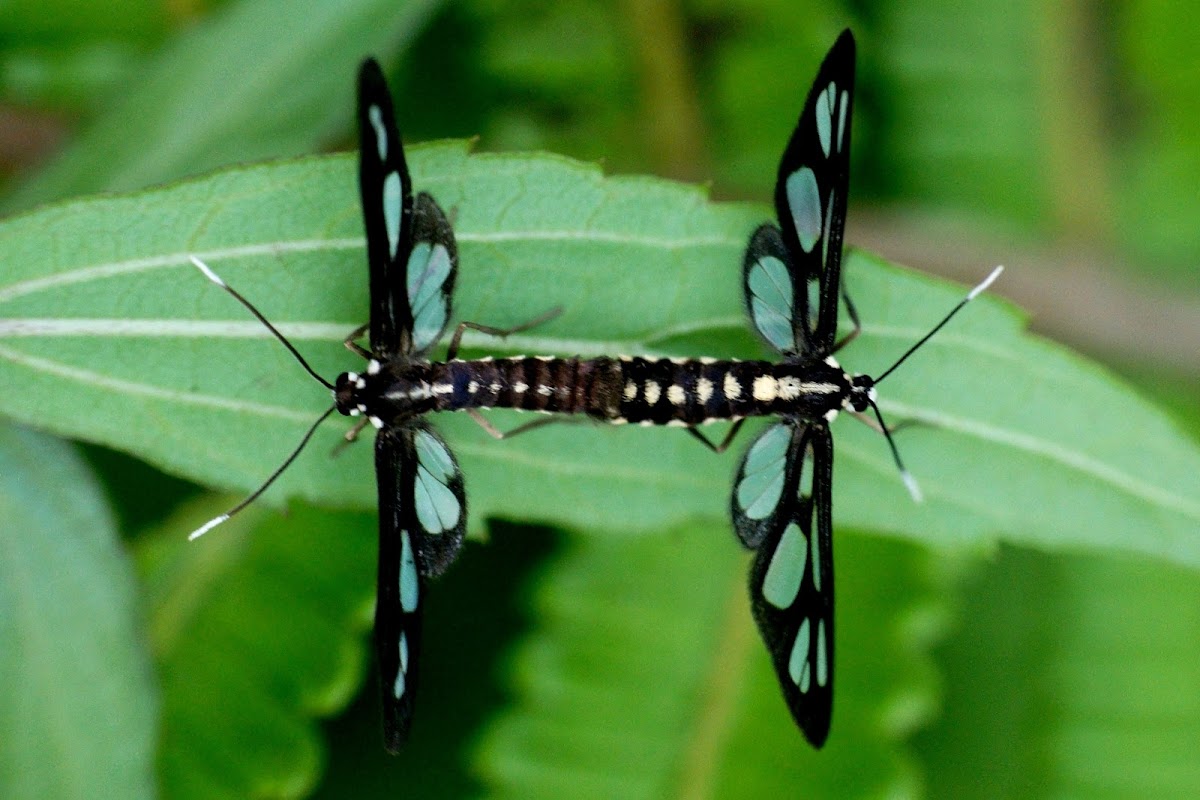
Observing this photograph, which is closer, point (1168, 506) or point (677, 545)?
point (1168, 506)

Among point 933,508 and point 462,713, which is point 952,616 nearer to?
point 933,508

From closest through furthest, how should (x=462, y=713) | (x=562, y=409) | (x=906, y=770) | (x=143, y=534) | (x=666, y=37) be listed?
(x=562, y=409), (x=906, y=770), (x=143, y=534), (x=462, y=713), (x=666, y=37)

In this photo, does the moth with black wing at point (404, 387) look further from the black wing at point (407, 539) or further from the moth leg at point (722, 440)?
the moth leg at point (722, 440)

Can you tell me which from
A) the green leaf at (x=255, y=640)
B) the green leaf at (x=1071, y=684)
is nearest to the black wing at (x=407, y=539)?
the green leaf at (x=255, y=640)

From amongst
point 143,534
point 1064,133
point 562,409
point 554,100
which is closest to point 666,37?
point 554,100

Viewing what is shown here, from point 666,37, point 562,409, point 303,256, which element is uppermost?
point 666,37

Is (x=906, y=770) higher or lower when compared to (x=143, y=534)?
lower
